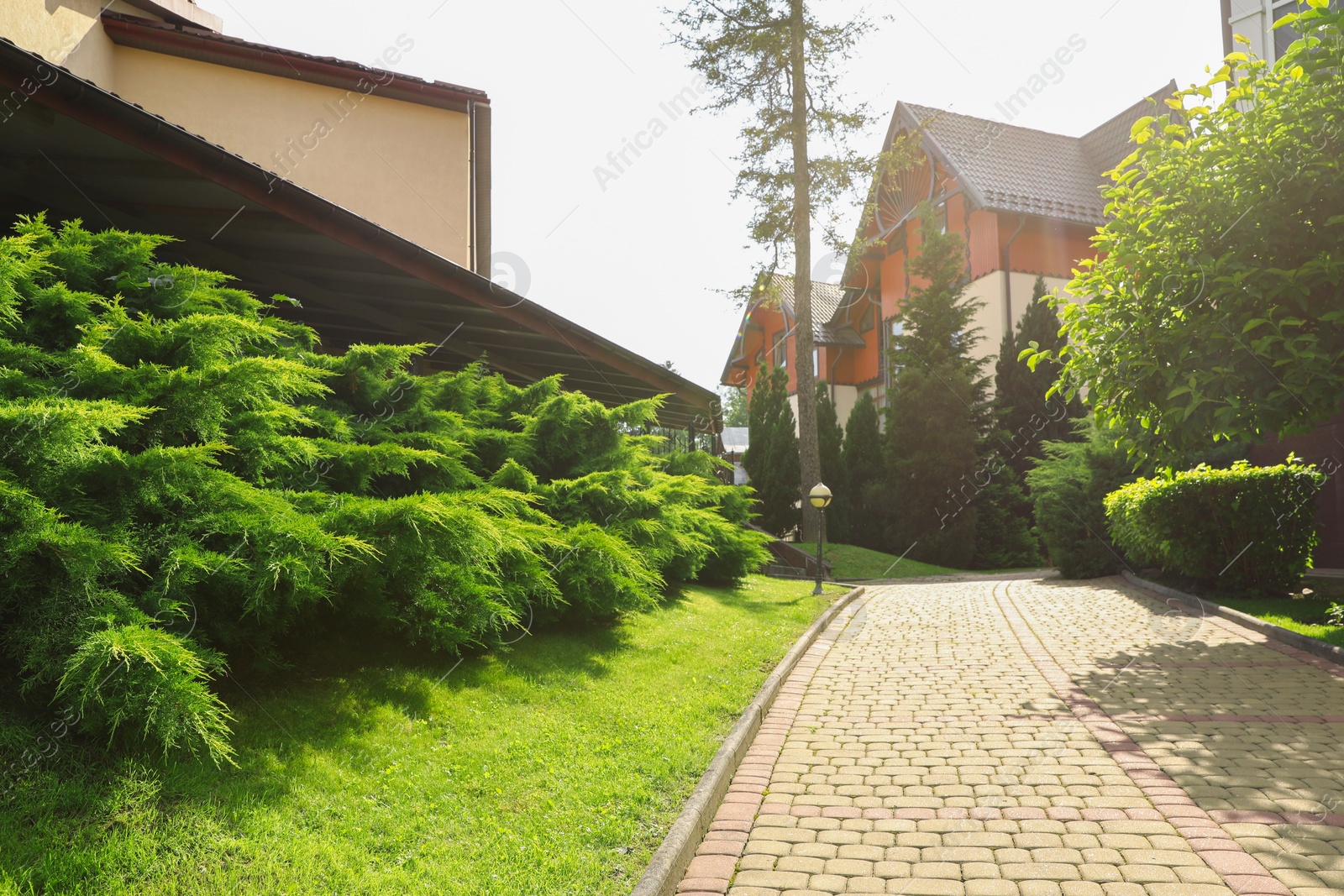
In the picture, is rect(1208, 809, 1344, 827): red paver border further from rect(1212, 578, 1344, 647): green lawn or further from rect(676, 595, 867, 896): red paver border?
rect(1212, 578, 1344, 647): green lawn

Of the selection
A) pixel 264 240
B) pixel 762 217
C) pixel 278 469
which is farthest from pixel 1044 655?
pixel 762 217

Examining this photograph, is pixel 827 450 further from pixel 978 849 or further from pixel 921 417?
pixel 978 849

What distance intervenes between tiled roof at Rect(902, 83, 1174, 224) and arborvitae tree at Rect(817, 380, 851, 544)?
7.50m

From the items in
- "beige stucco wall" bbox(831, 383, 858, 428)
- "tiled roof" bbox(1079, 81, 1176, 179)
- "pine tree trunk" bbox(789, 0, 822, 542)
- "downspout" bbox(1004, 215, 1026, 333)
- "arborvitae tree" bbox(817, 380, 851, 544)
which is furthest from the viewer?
"beige stucco wall" bbox(831, 383, 858, 428)

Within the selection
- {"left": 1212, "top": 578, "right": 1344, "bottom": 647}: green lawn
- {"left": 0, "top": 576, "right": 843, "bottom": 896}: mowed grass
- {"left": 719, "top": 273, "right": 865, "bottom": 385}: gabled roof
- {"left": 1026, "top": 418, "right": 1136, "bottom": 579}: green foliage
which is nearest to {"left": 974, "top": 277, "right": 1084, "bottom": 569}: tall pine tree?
{"left": 1026, "top": 418, "right": 1136, "bottom": 579}: green foliage

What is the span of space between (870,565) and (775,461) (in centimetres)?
601

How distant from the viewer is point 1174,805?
4.52m

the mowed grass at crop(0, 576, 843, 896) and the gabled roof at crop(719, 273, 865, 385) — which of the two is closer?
the mowed grass at crop(0, 576, 843, 896)

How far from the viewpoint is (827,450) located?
2612cm

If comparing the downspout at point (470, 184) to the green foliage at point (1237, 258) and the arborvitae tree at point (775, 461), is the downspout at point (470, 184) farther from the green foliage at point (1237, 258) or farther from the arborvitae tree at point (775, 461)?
the arborvitae tree at point (775, 461)

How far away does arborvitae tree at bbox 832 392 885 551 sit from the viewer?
80.3 ft

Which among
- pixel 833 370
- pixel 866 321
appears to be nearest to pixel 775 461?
pixel 833 370

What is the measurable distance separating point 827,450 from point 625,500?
18.1m

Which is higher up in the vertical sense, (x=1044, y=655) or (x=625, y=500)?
(x=625, y=500)
